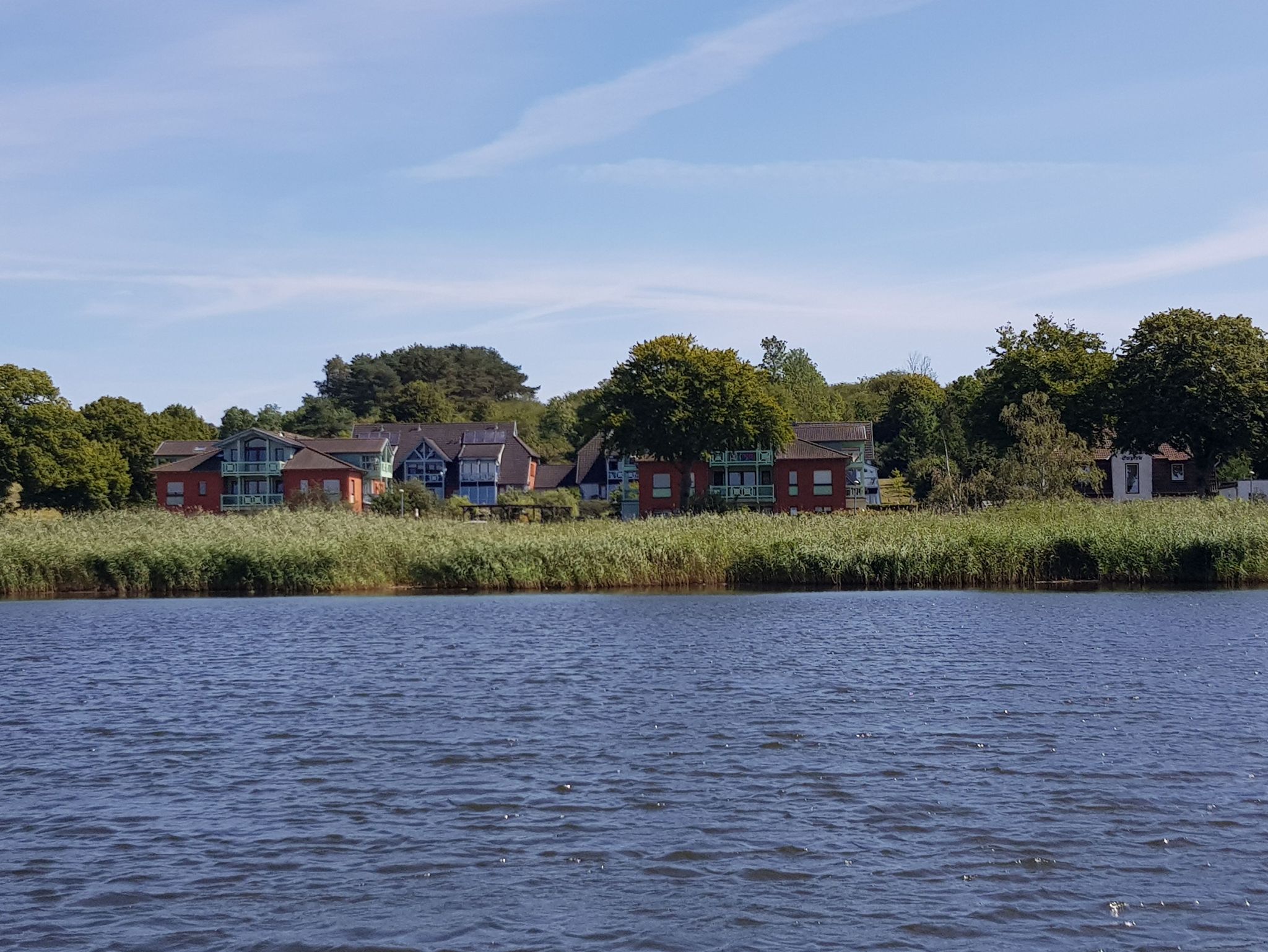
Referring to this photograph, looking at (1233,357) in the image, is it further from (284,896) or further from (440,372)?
(440,372)

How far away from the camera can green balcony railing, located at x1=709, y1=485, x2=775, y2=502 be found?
83938 mm

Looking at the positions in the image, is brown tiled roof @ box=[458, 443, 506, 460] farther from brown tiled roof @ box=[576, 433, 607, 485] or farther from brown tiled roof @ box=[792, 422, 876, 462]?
brown tiled roof @ box=[792, 422, 876, 462]

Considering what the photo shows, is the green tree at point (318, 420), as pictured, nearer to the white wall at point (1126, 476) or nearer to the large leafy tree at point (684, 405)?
the large leafy tree at point (684, 405)

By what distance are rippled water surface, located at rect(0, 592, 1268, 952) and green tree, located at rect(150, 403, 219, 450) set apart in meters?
84.3

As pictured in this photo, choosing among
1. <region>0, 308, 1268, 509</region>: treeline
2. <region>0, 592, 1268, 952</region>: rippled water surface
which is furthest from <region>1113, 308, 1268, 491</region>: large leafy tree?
<region>0, 592, 1268, 952</region>: rippled water surface

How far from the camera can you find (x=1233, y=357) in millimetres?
63688

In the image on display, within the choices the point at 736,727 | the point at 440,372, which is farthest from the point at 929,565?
the point at 440,372

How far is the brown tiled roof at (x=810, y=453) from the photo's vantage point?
83188 millimetres

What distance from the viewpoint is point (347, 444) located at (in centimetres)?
10462

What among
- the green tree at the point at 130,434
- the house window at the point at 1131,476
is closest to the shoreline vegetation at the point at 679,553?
the house window at the point at 1131,476

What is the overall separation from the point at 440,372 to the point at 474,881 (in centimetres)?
16036

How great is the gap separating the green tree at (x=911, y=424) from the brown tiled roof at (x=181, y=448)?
57.3 metres

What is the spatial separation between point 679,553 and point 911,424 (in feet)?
258

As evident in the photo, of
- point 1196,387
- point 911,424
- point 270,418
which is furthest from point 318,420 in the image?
point 1196,387
